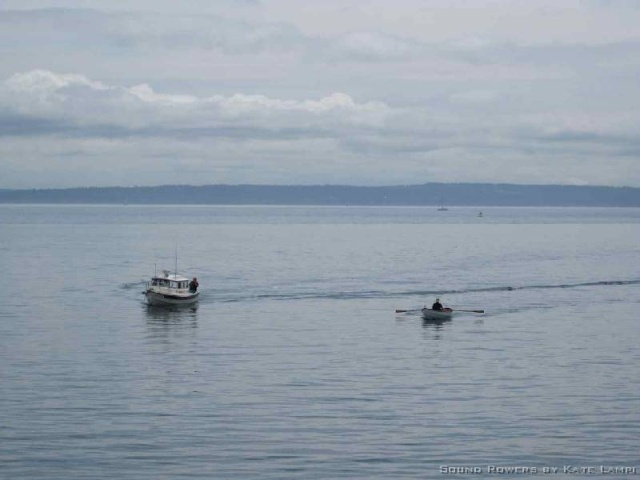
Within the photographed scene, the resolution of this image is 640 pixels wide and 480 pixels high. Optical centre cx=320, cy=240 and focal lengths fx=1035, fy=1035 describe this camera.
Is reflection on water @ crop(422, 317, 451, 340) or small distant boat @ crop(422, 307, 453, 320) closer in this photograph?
reflection on water @ crop(422, 317, 451, 340)

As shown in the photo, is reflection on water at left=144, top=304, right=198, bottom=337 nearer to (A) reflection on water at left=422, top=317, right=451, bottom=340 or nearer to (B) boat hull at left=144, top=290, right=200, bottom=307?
(B) boat hull at left=144, top=290, right=200, bottom=307

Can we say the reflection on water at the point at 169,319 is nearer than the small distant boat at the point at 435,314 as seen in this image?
Yes

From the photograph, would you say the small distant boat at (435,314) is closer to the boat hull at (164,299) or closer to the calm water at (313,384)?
the calm water at (313,384)

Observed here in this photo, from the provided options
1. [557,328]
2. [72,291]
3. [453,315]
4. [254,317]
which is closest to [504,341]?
[557,328]

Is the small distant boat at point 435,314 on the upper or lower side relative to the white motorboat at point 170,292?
lower

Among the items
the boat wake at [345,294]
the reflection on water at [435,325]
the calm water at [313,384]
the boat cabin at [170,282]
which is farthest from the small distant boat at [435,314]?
the boat cabin at [170,282]

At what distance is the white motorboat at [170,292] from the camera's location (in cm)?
10294

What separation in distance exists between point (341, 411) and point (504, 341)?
29.8 m

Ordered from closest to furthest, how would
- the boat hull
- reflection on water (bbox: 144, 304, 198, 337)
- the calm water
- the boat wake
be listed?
the calm water
reflection on water (bbox: 144, 304, 198, 337)
the boat hull
the boat wake

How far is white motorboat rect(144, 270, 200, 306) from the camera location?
102938 millimetres

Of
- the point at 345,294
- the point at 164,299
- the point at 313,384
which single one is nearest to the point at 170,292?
the point at 164,299

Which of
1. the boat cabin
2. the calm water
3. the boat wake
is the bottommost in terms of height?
the calm water

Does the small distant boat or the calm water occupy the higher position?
the small distant boat

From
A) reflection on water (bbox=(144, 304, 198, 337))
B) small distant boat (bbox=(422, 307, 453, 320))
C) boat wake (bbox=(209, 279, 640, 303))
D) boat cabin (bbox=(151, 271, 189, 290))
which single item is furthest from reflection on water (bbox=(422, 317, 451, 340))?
boat cabin (bbox=(151, 271, 189, 290))
